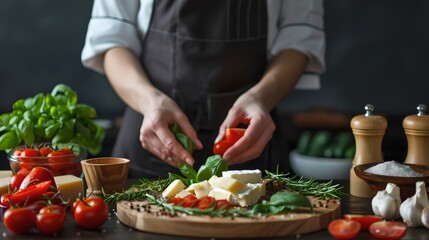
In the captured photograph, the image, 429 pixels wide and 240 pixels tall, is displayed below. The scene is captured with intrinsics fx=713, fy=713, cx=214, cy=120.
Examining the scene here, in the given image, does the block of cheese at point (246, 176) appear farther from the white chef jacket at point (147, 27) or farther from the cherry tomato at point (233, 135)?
the white chef jacket at point (147, 27)

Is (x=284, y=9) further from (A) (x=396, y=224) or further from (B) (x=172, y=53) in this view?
(A) (x=396, y=224)

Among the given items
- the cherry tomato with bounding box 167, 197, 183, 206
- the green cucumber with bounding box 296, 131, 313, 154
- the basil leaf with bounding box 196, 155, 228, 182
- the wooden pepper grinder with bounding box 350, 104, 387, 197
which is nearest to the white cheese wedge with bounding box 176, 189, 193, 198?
the cherry tomato with bounding box 167, 197, 183, 206

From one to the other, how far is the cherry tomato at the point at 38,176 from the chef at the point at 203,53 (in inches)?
24.7

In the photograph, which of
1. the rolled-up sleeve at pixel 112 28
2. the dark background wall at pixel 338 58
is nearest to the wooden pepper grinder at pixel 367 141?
the rolled-up sleeve at pixel 112 28

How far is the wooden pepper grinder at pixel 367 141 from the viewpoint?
1676 millimetres

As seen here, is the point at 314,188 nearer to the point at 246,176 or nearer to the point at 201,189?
the point at 246,176

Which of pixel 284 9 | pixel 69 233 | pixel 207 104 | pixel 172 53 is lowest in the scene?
pixel 69 233

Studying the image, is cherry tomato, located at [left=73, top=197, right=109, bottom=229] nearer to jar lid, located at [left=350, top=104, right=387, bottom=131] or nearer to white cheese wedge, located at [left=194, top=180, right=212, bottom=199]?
white cheese wedge, located at [left=194, top=180, right=212, bottom=199]

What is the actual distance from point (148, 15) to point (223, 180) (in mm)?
993

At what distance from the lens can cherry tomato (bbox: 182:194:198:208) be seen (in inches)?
55.8

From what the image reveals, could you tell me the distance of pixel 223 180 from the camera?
1.46m

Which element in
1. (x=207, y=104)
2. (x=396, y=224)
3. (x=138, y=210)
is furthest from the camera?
(x=207, y=104)

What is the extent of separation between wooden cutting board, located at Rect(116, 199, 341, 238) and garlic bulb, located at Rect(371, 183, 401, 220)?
0.10 metres

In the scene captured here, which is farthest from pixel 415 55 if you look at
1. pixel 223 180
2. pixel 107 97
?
pixel 223 180
